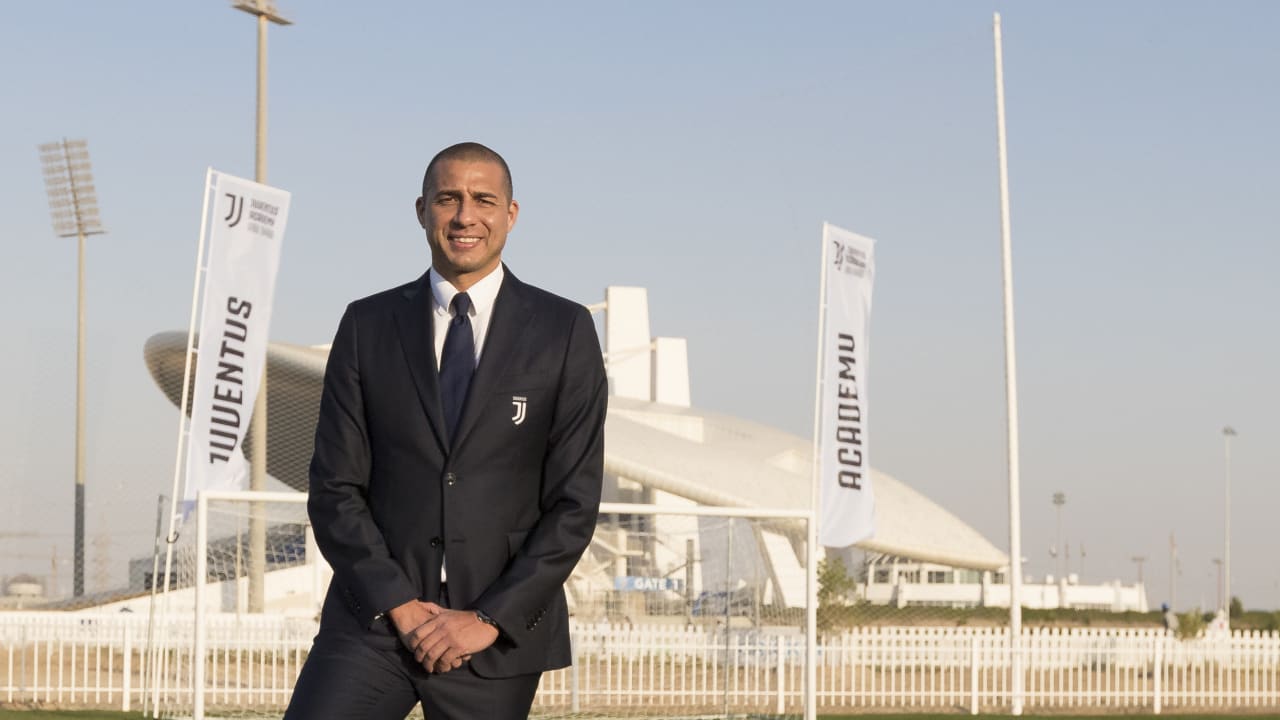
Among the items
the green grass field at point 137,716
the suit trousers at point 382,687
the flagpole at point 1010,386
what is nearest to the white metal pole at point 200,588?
the green grass field at point 137,716

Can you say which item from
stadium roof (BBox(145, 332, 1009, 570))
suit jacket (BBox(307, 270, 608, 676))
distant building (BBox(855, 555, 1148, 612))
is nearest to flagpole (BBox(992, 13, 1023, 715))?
suit jacket (BBox(307, 270, 608, 676))

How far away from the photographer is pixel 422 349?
2.71 m

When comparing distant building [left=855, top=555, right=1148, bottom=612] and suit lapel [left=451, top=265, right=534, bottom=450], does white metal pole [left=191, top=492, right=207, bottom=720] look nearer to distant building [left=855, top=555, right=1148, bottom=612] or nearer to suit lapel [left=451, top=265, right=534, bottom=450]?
suit lapel [left=451, top=265, right=534, bottom=450]

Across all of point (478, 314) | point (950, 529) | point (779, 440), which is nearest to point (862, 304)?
point (478, 314)

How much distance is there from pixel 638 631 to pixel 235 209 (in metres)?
5.77

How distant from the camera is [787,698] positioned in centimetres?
1748

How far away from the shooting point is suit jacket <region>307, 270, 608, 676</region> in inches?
103

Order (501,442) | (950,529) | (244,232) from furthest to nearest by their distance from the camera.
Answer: (950,529), (244,232), (501,442)

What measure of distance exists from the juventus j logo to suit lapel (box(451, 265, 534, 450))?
12.5m

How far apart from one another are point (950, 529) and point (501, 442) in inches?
2192

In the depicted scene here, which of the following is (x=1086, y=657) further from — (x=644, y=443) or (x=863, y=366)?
(x=644, y=443)

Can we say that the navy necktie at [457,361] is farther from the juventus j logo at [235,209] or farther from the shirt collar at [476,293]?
the juventus j logo at [235,209]

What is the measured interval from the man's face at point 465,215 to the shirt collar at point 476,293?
23 millimetres

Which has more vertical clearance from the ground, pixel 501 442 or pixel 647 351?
pixel 647 351
